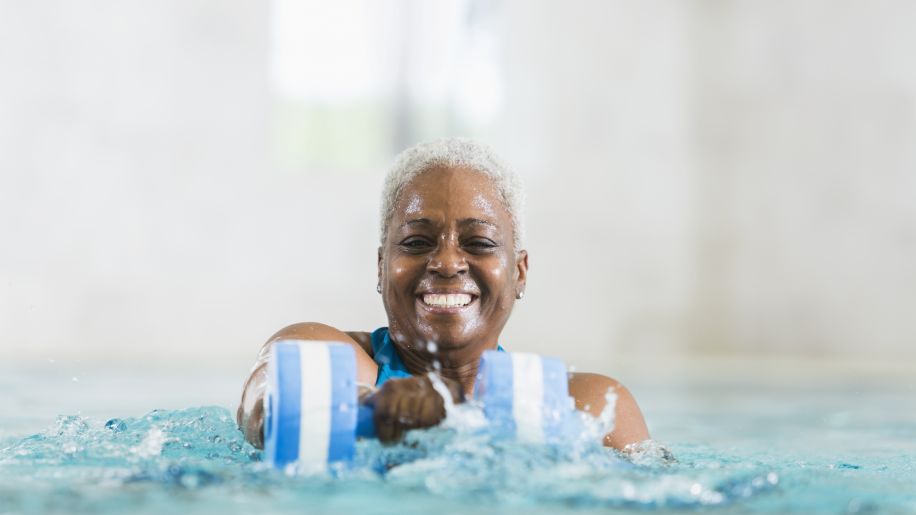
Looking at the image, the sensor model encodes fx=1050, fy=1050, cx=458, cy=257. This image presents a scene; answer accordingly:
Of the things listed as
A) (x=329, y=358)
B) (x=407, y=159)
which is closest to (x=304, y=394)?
A: (x=329, y=358)

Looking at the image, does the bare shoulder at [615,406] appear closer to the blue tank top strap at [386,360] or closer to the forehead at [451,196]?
the blue tank top strap at [386,360]

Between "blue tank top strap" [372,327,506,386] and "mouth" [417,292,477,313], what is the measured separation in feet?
0.47

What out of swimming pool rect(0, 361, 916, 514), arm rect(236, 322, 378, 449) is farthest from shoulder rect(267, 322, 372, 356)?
swimming pool rect(0, 361, 916, 514)

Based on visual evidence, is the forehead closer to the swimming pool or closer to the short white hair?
the short white hair

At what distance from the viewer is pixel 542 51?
781 centimetres

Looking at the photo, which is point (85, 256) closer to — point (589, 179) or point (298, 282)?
point (298, 282)

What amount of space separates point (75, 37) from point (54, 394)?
395cm

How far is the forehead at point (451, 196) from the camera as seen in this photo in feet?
6.56

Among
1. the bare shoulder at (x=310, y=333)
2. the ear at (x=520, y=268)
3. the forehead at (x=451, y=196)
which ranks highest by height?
the forehead at (x=451, y=196)

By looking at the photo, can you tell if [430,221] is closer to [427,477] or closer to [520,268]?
[520,268]

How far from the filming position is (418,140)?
750cm

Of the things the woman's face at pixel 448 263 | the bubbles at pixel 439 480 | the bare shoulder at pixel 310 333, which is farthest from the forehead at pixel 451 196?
the bubbles at pixel 439 480

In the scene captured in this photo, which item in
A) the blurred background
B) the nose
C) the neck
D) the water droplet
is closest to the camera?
the nose

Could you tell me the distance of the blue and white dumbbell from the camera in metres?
1.46
